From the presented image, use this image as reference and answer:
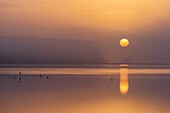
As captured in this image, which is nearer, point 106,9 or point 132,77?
point 106,9

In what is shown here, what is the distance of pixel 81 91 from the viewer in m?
1.72

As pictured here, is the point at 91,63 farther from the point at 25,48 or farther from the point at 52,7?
the point at 52,7

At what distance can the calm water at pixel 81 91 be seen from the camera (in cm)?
168

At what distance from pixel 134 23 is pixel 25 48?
0.65 metres

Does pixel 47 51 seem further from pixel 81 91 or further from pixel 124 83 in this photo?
pixel 124 83

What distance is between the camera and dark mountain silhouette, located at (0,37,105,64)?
4.87 ft

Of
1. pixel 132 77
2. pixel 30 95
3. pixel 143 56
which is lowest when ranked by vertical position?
pixel 30 95

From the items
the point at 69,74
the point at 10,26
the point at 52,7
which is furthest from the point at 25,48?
the point at 52,7

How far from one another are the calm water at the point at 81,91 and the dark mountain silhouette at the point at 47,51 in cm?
7

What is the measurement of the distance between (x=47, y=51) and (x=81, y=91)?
1.18ft

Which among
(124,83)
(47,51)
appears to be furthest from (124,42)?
(47,51)

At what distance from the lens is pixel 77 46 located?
1511 millimetres

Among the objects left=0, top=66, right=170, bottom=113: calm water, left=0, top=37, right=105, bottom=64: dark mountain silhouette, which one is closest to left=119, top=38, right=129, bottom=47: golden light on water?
left=0, top=37, right=105, bottom=64: dark mountain silhouette

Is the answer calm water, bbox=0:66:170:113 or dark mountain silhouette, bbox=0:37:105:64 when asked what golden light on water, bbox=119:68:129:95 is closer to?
calm water, bbox=0:66:170:113
